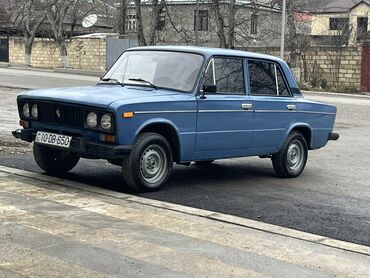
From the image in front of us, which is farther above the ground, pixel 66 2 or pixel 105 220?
pixel 66 2

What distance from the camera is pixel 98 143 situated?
7.20m

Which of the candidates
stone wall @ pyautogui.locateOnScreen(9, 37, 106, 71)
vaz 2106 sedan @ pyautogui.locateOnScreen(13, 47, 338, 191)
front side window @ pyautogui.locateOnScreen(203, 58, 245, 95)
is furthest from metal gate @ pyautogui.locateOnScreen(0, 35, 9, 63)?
front side window @ pyautogui.locateOnScreen(203, 58, 245, 95)

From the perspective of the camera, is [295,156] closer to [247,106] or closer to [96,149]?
[247,106]

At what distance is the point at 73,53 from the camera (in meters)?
50.4

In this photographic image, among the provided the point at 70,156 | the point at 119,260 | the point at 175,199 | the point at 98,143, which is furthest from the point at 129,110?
the point at 119,260

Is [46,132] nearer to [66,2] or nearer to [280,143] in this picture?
[280,143]

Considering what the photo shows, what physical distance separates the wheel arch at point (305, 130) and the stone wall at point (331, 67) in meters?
26.3

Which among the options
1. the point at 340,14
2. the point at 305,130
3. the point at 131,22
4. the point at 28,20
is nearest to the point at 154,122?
the point at 305,130

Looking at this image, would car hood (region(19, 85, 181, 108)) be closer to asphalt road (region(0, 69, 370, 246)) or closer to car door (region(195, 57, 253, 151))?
car door (region(195, 57, 253, 151))

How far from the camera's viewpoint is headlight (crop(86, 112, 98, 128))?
7.20m

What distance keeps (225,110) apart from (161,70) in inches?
38.7

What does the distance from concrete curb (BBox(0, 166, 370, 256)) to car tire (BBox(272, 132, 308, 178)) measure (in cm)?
264

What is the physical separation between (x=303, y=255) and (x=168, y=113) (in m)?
2.74

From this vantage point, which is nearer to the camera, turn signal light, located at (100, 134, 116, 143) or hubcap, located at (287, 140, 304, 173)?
turn signal light, located at (100, 134, 116, 143)
